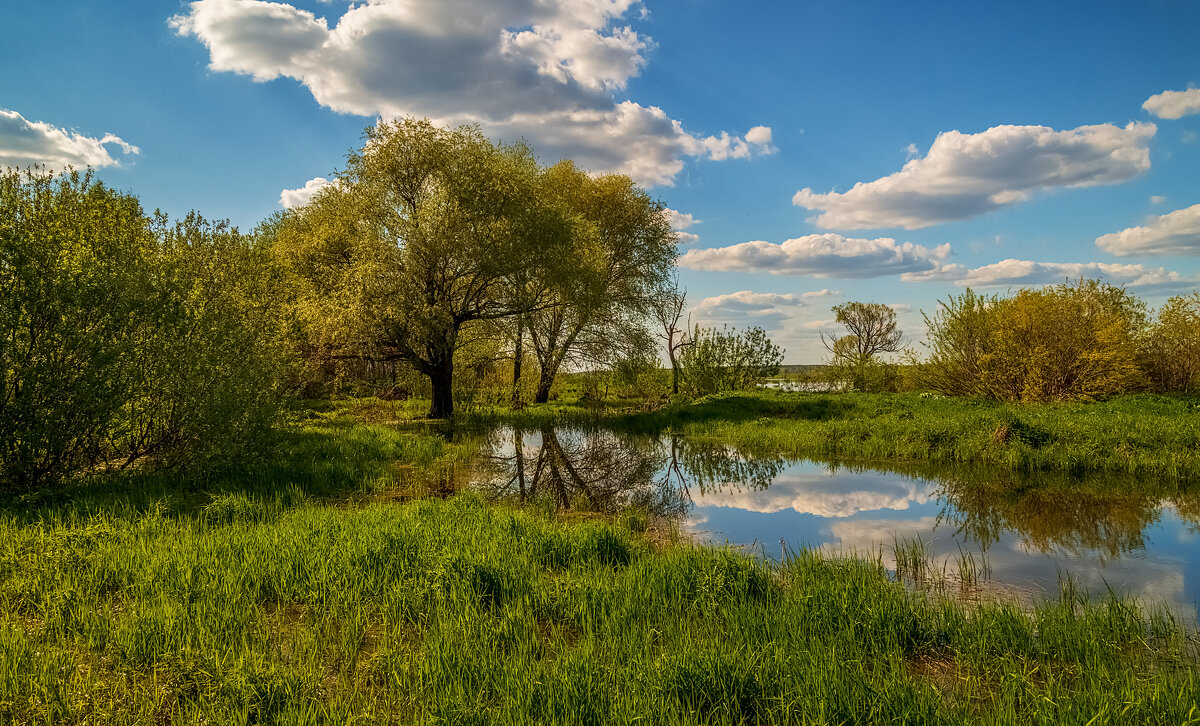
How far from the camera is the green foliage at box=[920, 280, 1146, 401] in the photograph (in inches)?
905

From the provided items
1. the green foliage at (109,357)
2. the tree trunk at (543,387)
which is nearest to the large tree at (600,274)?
the tree trunk at (543,387)

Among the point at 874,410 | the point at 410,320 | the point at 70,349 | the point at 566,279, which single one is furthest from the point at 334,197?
the point at 874,410

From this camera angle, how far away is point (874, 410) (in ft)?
77.6

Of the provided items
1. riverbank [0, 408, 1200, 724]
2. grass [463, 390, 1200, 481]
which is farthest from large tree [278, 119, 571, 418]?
riverbank [0, 408, 1200, 724]

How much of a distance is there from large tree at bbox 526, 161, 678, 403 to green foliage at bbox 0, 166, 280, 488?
14.7 meters

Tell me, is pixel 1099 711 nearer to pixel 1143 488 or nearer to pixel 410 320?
pixel 1143 488

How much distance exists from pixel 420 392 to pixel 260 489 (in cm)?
2311

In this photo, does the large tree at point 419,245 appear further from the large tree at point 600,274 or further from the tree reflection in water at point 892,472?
the tree reflection in water at point 892,472

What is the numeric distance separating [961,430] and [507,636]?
16968mm

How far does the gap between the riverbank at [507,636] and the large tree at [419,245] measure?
14.9 metres

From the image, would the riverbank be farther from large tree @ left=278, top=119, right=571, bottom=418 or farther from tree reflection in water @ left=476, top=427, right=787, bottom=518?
large tree @ left=278, top=119, right=571, bottom=418

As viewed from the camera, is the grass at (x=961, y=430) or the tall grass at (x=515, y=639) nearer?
the tall grass at (x=515, y=639)

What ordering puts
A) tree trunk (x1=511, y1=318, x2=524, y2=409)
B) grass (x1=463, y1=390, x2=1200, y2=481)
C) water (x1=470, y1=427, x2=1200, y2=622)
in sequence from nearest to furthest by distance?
water (x1=470, y1=427, x2=1200, y2=622), grass (x1=463, y1=390, x2=1200, y2=481), tree trunk (x1=511, y1=318, x2=524, y2=409)

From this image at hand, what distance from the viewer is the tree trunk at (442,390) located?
2672cm
